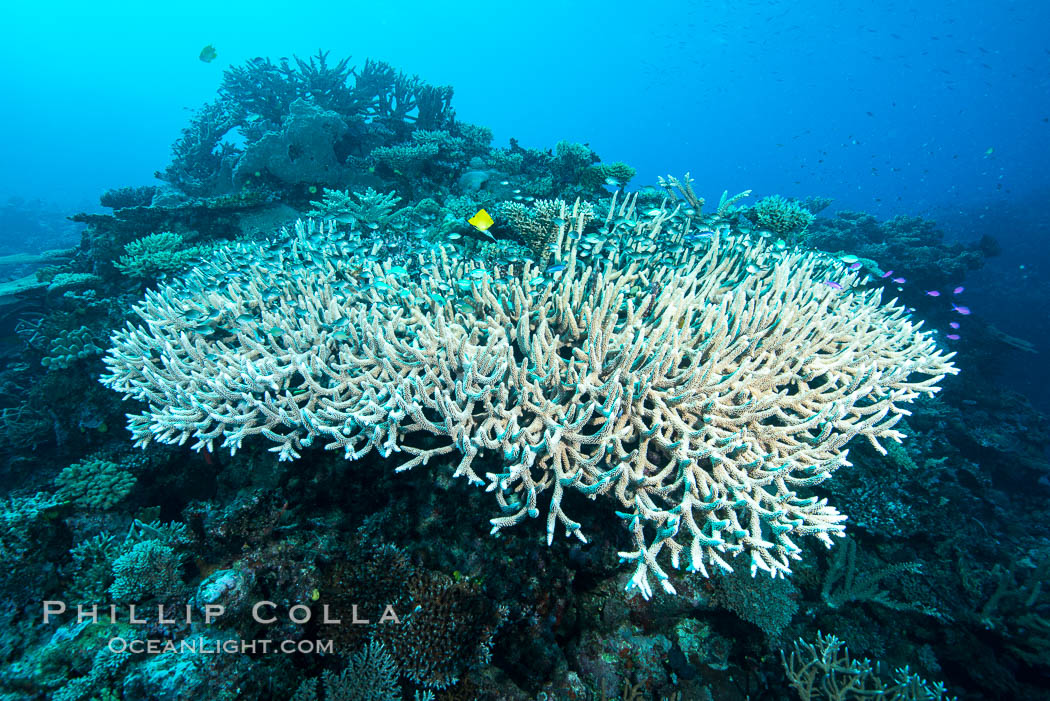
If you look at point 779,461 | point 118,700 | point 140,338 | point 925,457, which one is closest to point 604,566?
point 779,461

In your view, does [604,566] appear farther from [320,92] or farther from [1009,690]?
[320,92]

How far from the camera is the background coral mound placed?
2.65 metres

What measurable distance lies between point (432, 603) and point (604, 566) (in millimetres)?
1276

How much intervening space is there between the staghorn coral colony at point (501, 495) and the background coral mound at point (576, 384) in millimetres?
31

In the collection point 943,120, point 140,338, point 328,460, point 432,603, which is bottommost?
point 432,603

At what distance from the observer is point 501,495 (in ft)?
8.47

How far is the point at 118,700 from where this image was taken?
2334 mm

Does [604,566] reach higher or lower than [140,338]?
lower

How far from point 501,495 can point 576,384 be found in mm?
942

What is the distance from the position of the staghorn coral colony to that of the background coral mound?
0.10ft

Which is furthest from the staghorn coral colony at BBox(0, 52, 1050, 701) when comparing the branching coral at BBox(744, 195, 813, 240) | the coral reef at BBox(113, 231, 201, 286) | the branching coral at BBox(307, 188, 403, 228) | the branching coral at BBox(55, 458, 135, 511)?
the branching coral at BBox(307, 188, 403, 228)

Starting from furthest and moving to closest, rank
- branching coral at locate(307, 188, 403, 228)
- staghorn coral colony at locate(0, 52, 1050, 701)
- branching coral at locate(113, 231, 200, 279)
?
branching coral at locate(307, 188, 403, 228) < branching coral at locate(113, 231, 200, 279) < staghorn coral colony at locate(0, 52, 1050, 701)

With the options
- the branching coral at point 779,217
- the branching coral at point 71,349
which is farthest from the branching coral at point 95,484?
the branching coral at point 779,217

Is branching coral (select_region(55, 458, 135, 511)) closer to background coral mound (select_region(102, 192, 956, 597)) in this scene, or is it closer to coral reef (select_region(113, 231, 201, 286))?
background coral mound (select_region(102, 192, 956, 597))
